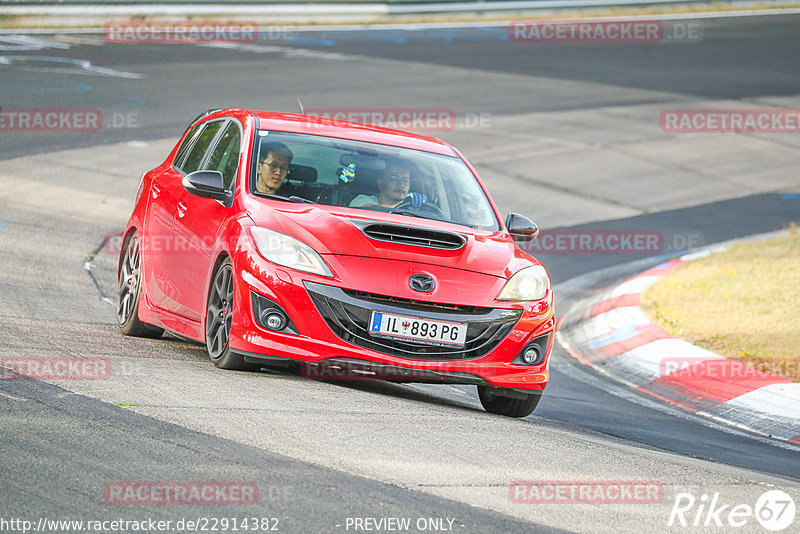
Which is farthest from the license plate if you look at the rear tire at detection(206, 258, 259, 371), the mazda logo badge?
the rear tire at detection(206, 258, 259, 371)

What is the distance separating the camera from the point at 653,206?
17203mm

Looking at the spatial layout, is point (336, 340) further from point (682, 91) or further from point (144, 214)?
point (682, 91)

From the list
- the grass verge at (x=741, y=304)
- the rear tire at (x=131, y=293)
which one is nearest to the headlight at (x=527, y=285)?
the grass verge at (x=741, y=304)

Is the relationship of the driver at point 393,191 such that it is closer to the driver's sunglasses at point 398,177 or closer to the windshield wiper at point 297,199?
the driver's sunglasses at point 398,177

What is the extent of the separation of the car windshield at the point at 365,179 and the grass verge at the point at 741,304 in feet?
9.04

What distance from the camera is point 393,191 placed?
8031 millimetres

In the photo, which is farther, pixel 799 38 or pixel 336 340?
pixel 799 38

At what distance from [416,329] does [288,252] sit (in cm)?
85

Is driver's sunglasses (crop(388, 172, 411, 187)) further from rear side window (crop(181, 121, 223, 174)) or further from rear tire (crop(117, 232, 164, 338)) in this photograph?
rear tire (crop(117, 232, 164, 338))

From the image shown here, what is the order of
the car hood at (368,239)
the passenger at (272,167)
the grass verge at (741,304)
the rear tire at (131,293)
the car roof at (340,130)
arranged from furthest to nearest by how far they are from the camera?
the grass verge at (741,304)
the rear tire at (131,293)
the car roof at (340,130)
the passenger at (272,167)
the car hood at (368,239)

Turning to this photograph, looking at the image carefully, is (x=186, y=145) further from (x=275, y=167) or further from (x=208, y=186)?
(x=208, y=186)

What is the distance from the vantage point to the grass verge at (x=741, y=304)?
9.73 m

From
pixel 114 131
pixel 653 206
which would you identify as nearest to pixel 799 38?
pixel 653 206

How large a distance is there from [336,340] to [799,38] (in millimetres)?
31360
